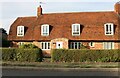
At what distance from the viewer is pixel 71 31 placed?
45.8 meters

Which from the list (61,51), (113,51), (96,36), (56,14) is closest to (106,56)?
(113,51)

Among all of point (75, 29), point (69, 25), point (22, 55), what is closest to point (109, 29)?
point (75, 29)

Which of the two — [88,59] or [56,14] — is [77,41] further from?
[88,59]

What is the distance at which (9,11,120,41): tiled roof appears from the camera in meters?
44.8

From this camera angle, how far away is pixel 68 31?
46.0 metres

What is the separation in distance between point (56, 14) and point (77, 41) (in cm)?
835

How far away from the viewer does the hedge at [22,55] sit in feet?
107

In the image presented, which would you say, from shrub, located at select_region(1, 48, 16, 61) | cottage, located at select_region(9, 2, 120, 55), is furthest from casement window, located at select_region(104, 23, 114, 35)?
shrub, located at select_region(1, 48, 16, 61)

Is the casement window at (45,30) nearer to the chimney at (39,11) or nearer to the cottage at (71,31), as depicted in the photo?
the cottage at (71,31)

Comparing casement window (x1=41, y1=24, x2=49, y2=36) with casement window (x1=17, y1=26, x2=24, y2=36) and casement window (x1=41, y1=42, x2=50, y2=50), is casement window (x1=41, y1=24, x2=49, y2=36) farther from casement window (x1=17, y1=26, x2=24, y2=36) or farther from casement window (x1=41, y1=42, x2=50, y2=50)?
casement window (x1=17, y1=26, x2=24, y2=36)

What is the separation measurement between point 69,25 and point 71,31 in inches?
49.9

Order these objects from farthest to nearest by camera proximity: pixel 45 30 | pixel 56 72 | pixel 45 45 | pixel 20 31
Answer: pixel 20 31
pixel 45 30
pixel 45 45
pixel 56 72

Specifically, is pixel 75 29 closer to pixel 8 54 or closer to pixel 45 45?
pixel 45 45

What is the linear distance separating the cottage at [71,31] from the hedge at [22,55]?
494 inches
